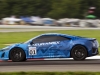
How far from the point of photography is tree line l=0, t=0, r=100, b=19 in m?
58.9

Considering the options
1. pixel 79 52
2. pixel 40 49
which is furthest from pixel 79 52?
pixel 40 49

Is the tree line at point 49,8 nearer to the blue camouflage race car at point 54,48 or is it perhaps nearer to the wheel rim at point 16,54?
the blue camouflage race car at point 54,48

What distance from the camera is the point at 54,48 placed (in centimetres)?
1107

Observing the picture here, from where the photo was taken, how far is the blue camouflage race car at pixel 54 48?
35.7ft

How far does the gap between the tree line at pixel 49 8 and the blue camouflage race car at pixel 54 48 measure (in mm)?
47459

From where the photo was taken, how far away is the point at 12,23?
1815 inches

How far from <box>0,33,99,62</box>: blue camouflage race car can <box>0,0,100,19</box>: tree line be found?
47459 millimetres

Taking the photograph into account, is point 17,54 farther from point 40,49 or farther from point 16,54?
point 40,49

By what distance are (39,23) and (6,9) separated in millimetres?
23873

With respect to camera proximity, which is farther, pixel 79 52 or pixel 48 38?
pixel 48 38

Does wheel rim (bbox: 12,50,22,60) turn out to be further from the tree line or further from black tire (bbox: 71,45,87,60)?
the tree line

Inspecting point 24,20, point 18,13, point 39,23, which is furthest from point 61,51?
point 18,13

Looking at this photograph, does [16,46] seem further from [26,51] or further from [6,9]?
[6,9]

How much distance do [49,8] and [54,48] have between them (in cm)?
5600
